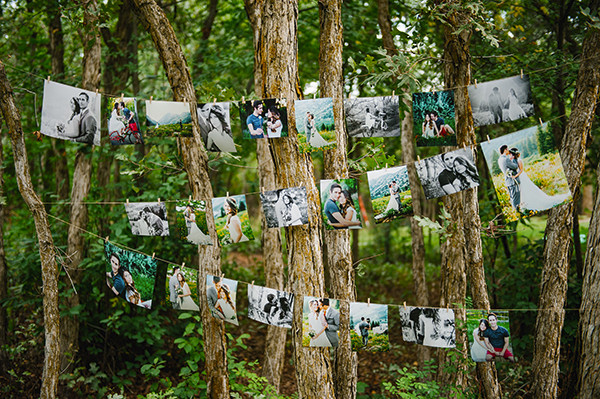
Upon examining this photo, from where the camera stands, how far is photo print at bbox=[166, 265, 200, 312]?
12.0 ft

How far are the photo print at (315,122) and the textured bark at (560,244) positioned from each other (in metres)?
2.16

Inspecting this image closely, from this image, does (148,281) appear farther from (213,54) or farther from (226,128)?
(213,54)

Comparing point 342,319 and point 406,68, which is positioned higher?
point 406,68

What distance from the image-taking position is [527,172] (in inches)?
119

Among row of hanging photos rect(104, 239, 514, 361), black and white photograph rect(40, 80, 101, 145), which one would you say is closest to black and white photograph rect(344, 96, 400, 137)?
row of hanging photos rect(104, 239, 514, 361)

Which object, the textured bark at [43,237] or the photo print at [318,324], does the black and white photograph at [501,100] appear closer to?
the photo print at [318,324]

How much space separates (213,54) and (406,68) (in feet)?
14.1

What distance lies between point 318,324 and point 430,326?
0.86 meters

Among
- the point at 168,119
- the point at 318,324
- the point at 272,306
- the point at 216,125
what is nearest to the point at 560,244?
the point at 318,324

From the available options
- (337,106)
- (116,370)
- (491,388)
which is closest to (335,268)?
(337,106)

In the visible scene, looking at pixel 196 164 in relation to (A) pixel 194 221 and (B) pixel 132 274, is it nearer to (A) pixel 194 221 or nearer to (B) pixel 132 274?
(A) pixel 194 221

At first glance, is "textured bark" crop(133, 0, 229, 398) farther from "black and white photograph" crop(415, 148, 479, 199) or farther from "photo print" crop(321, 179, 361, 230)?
"black and white photograph" crop(415, 148, 479, 199)

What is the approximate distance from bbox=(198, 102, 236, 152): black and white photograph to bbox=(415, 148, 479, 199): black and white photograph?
4.83 ft

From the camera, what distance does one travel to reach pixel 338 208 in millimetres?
3107
